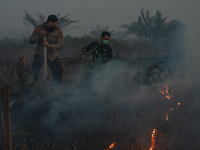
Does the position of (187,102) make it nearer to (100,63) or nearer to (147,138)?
(147,138)

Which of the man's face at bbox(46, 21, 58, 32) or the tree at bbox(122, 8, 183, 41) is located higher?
the tree at bbox(122, 8, 183, 41)

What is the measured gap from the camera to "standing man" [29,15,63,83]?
11.9 feet

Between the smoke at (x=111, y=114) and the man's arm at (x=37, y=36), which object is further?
the man's arm at (x=37, y=36)

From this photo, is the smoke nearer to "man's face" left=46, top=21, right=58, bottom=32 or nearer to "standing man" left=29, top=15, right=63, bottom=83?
"standing man" left=29, top=15, right=63, bottom=83

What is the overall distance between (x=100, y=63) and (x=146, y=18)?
12634 millimetres

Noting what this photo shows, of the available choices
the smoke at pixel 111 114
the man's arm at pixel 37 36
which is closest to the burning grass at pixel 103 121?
the smoke at pixel 111 114

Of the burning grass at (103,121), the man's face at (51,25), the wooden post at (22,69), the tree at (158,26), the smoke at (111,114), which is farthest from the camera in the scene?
the tree at (158,26)

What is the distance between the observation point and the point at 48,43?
3688 mm

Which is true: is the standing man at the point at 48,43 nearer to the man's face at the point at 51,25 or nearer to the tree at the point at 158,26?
the man's face at the point at 51,25

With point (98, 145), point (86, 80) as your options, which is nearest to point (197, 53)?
point (86, 80)

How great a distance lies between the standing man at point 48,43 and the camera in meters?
3.64

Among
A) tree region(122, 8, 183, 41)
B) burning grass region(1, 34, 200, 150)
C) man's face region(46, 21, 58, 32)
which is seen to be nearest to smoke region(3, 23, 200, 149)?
burning grass region(1, 34, 200, 150)

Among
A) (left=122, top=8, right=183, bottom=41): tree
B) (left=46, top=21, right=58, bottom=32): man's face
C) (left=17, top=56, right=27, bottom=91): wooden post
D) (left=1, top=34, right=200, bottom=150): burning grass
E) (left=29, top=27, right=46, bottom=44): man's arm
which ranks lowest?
(left=1, top=34, right=200, bottom=150): burning grass

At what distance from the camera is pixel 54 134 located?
101 inches
